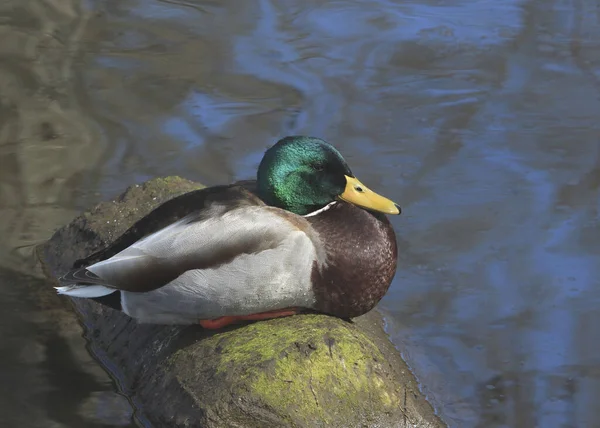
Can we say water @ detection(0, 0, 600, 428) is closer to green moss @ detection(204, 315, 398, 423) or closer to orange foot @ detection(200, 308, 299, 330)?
orange foot @ detection(200, 308, 299, 330)

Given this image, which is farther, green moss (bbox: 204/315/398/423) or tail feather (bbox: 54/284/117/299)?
tail feather (bbox: 54/284/117/299)

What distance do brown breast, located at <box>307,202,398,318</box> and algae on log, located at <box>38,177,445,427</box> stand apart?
0.32 feet

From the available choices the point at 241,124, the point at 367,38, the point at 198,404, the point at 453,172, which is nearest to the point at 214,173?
the point at 241,124

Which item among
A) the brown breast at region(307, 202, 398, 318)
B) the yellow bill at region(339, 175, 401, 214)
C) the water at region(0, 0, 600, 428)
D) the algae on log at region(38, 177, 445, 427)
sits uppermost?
the yellow bill at region(339, 175, 401, 214)

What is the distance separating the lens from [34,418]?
488 cm

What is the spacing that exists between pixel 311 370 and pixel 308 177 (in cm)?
90

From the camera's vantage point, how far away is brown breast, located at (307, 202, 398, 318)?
4.61 m

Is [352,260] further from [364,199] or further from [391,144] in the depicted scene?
[391,144]

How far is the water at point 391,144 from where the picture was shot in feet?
17.5

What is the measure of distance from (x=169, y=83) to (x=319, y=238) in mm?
4358

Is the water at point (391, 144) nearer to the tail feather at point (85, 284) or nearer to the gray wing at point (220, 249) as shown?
the tail feather at point (85, 284)

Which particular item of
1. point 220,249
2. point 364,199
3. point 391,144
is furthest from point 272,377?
point 391,144

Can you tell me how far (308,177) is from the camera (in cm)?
478

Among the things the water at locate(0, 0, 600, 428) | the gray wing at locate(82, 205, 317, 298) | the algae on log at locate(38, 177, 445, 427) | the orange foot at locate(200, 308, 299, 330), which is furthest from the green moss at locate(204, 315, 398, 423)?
the water at locate(0, 0, 600, 428)
